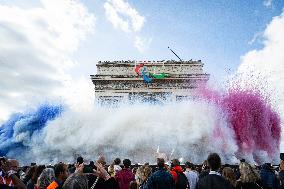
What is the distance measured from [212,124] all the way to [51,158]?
11.8m

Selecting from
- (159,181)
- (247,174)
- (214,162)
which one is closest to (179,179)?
(159,181)

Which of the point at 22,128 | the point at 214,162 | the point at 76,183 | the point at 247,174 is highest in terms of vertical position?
the point at 22,128

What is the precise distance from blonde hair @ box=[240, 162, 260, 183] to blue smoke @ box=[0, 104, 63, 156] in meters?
22.5

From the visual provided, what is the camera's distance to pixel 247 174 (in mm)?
6875

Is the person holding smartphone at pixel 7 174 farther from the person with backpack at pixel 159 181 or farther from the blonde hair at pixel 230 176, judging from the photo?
the blonde hair at pixel 230 176

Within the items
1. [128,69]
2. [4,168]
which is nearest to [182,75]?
[128,69]

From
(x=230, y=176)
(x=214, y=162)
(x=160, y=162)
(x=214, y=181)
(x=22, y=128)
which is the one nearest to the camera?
(x=214, y=181)

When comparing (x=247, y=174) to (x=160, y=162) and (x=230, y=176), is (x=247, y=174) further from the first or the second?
(x=160, y=162)

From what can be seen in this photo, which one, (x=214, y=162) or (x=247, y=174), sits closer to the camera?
(x=214, y=162)

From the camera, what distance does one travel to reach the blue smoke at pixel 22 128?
88.9ft

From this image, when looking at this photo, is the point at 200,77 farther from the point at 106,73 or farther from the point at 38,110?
Answer: the point at 38,110

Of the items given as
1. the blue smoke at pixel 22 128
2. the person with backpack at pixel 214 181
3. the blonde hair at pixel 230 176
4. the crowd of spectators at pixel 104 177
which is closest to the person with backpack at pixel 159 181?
the crowd of spectators at pixel 104 177

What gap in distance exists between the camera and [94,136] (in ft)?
86.4

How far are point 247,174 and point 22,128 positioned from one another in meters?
22.9
